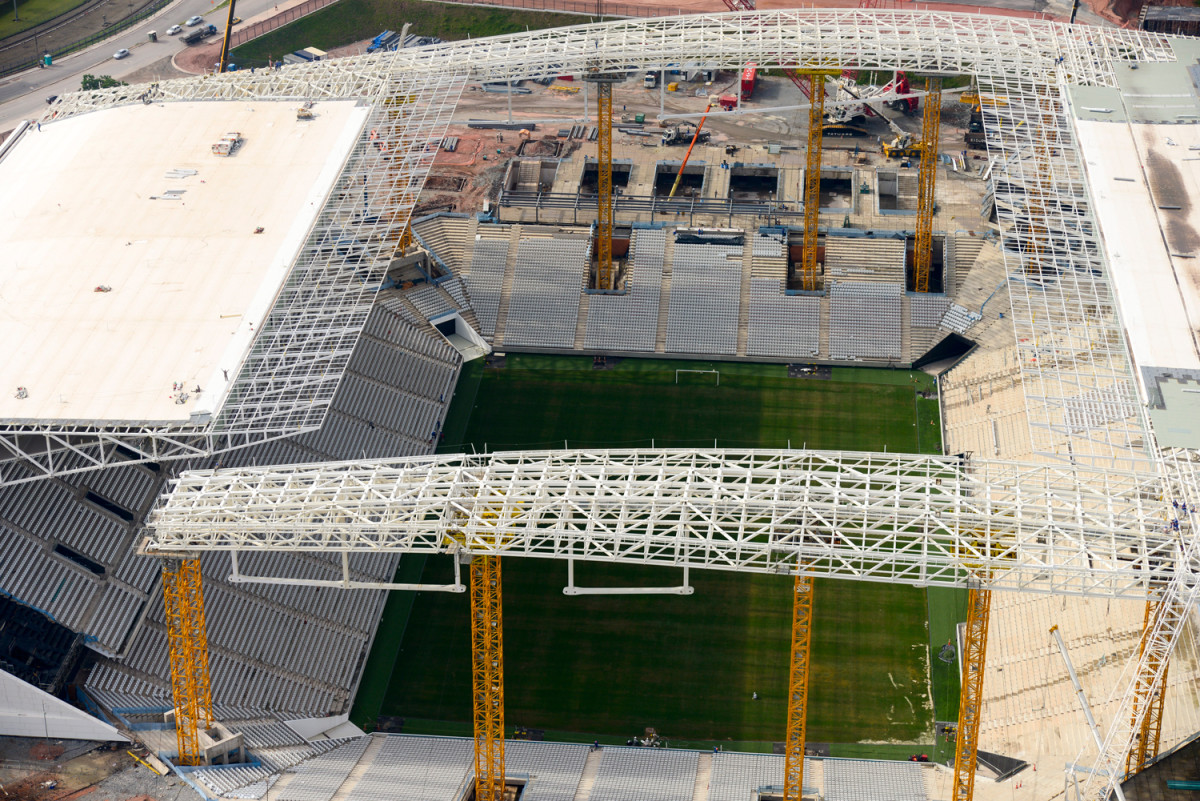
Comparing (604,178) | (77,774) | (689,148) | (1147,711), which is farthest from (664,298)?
(77,774)

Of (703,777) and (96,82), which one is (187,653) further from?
(96,82)

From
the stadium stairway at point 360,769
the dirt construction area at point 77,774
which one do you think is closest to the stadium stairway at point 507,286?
the stadium stairway at point 360,769

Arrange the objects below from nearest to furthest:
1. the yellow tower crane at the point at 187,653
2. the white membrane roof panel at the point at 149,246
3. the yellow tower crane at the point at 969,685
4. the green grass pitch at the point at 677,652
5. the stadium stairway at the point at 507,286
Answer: the yellow tower crane at the point at 969,685 → the yellow tower crane at the point at 187,653 → the white membrane roof panel at the point at 149,246 → the green grass pitch at the point at 677,652 → the stadium stairway at the point at 507,286

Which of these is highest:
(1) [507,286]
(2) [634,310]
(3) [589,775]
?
(1) [507,286]

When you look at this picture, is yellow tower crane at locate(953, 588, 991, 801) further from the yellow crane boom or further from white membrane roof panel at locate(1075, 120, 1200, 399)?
the yellow crane boom

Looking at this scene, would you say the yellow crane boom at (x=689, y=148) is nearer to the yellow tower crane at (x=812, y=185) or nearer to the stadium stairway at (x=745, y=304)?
the stadium stairway at (x=745, y=304)

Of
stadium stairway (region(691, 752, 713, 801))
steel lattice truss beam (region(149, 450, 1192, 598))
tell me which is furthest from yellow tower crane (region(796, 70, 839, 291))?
stadium stairway (region(691, 752, 713, 801))
